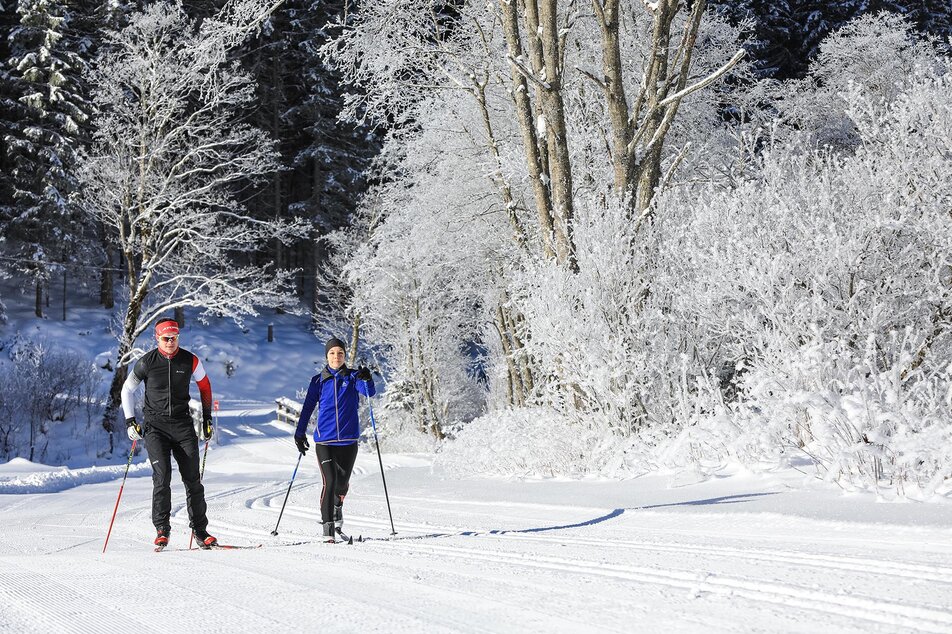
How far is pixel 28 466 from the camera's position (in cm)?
1593

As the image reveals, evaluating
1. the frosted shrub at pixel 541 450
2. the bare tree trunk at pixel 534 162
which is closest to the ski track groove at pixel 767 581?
the frosted shrub at pixel 541 450

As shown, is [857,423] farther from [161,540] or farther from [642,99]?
[642,99]

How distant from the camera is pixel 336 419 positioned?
6.53 metres

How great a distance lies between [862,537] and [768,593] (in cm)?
138

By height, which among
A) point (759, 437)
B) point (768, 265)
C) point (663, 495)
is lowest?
point (663, 495)

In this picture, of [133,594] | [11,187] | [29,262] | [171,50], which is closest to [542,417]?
[133,594]

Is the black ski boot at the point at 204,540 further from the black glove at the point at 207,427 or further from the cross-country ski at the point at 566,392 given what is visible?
the black glove at the point at 207,427

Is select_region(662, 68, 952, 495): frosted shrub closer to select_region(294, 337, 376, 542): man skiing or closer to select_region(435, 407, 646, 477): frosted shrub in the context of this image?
select_region(435, 407, 646, 477): frosted shrub

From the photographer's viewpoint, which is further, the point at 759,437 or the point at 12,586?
the point at 759,437

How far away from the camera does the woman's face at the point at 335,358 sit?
6609 millimetres

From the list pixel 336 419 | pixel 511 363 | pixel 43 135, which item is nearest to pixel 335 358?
pixel 336 419

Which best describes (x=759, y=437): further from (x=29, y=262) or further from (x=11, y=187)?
(x=11, y=187)

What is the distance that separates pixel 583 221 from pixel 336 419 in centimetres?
436

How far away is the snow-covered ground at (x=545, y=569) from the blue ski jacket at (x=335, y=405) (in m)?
0.84
